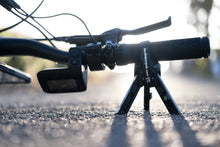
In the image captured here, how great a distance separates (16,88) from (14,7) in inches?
219

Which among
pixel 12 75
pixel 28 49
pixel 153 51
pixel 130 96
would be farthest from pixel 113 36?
pixel 12 75

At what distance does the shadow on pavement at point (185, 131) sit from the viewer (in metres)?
1.02

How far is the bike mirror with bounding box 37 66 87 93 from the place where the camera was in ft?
5.60

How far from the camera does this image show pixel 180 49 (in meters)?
1.77

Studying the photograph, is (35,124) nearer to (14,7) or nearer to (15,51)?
(15,51)

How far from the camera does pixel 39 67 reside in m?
7.92

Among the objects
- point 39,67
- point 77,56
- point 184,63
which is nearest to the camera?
point 77,56

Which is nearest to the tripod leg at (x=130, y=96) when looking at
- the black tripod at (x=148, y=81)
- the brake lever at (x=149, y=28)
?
the black tripod at (x=148, y=81)

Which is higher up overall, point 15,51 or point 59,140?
point 15,51

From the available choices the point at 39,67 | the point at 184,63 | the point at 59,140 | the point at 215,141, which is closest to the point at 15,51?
the point at 59,140

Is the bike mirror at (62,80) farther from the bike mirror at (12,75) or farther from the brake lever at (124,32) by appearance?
the bike mirror at (12,75)

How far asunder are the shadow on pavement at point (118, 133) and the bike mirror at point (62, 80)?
14.4 inches

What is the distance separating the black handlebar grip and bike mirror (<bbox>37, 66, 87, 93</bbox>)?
1.72ft

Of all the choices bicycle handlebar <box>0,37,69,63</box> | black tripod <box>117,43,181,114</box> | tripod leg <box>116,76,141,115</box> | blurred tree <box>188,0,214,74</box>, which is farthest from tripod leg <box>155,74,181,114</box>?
blurred tree <box>188,0,214,74</box>
